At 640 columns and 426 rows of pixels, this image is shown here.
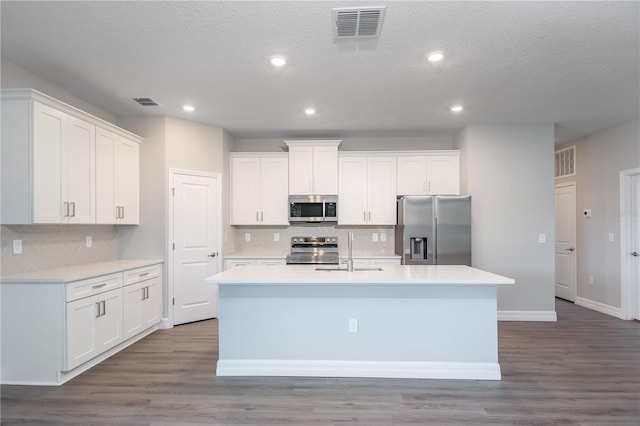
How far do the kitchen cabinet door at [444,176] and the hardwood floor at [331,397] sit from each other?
2.40m

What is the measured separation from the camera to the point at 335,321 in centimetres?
301

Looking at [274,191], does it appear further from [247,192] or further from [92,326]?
[92,326]

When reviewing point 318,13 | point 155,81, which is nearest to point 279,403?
point 318,13

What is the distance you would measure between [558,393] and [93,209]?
4.61 meters

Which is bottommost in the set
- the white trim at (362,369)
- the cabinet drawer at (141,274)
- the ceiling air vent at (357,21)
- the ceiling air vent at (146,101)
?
the white trim at (362,369)

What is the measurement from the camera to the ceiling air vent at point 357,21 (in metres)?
2.23

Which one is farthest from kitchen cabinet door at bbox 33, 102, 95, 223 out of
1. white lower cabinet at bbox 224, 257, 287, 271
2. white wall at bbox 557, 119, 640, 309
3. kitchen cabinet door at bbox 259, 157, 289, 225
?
white wall at bbox 557, 119, 640, 309

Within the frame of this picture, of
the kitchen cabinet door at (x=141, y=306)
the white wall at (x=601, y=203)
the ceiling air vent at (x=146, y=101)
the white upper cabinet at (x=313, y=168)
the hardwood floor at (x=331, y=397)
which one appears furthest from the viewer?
the white upper cabinet at (x=313, y=168)

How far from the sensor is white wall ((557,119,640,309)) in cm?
482

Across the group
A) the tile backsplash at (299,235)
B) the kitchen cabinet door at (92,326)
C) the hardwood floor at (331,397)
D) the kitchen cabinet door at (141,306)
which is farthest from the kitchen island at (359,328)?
the tile backsplash at (299,235)

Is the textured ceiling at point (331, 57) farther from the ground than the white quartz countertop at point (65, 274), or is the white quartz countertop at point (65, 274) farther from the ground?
the textured ceiling at point (331, 57)

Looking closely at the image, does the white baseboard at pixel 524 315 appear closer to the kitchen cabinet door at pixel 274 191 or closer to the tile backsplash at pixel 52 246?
the kitchen cabinet door at pixel 274 191

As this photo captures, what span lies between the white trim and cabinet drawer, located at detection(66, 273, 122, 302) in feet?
4.50

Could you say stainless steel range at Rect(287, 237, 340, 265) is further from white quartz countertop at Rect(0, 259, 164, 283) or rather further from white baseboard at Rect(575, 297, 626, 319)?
white baseboard at Rect(575, 297, 626, 319)
